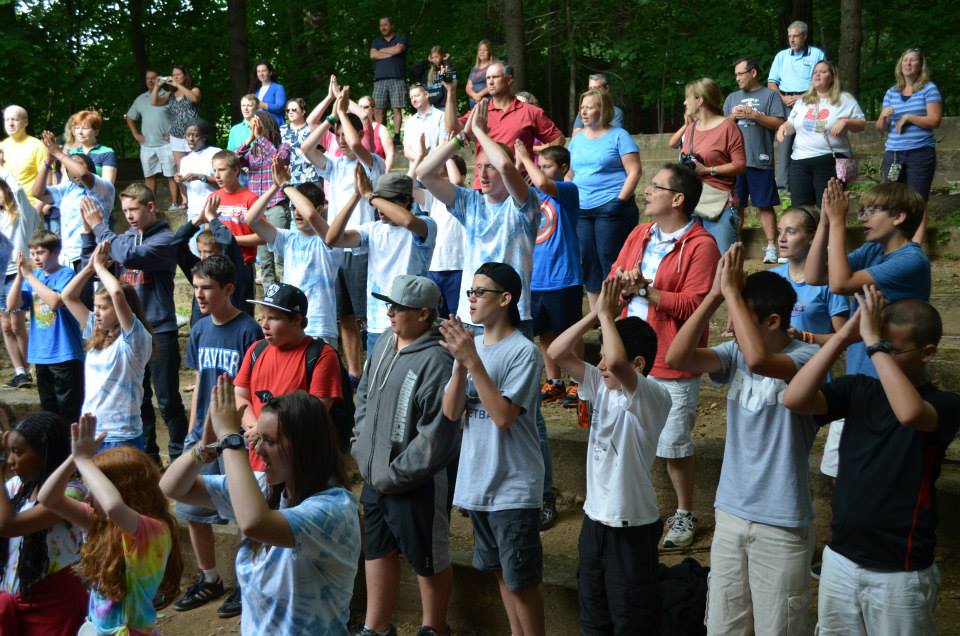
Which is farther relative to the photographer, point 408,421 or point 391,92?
point 391,92

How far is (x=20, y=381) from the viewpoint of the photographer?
354 inches

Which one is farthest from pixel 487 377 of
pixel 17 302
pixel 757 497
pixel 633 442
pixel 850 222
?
pixel 850 222

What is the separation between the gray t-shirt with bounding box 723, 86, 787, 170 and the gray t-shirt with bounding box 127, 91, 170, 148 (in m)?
7.82

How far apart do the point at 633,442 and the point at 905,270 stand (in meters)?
1.41

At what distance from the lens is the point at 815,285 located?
17.0ft

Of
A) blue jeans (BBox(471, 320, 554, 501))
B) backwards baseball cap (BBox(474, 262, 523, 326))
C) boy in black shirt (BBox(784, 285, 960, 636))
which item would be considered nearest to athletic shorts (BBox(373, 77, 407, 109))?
blue jeans (BBox(471, 320, 554, 501))

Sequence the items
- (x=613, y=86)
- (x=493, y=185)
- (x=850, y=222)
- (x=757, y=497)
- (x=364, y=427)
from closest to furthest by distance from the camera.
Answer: (x=757, y=497) → (x=364, y=427) → (x=493, y=185) → (x=850, y=222) → (x=613, y=86)

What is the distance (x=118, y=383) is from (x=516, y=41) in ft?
33.2

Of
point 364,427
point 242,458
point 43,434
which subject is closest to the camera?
point 242,458

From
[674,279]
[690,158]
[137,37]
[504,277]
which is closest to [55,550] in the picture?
[504,277]

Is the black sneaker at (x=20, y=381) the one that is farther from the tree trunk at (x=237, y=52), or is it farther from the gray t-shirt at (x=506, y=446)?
the tree trunk at (x=237, y=52)

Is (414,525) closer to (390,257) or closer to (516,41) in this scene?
(390,257)

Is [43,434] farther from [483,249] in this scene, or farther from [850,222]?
[850,222]

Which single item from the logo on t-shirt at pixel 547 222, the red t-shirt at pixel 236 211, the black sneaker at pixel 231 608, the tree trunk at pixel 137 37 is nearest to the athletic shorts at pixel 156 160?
the tree trunk at pixel 137 37
